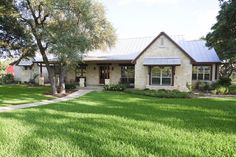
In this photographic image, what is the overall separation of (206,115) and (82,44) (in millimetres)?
10571

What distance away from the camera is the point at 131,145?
17.9 ft

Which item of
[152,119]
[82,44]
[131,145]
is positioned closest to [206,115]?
[152,119]

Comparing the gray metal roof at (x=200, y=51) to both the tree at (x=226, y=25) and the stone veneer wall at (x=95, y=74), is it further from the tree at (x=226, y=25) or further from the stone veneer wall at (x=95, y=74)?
the stone veneer wall at (x=95, y=74)

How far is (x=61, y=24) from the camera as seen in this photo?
1781 centimetres

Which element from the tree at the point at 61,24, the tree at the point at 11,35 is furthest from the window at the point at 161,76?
the tree at the point at 11,35

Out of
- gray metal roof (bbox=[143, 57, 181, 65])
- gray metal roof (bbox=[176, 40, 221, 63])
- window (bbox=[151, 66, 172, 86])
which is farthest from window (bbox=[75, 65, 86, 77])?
gray metal roof (bbox=[176, 40, 221, 63])

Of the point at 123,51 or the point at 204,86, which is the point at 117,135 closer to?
the point at 204,86

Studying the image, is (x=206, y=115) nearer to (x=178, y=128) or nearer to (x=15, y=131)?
(x=178, y=128)

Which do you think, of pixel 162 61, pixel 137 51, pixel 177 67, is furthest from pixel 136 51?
pixel 177 67

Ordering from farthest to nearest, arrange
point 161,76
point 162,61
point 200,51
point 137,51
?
point 137,51, point 200,51, point 161,76, point 162,61

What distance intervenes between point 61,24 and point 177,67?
11262mm

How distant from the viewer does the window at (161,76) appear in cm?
2100

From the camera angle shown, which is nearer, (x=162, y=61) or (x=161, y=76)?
(x=162, y=61)

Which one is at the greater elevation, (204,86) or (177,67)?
(177,67)
